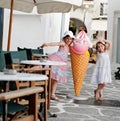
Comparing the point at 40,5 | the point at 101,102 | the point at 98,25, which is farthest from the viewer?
the point at 98,25

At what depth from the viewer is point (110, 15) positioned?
19266 mm

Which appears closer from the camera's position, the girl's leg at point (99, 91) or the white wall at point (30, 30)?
the girl's leg at point (99, 91)

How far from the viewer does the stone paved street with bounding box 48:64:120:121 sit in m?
6.96

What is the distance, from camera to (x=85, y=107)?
796 cm

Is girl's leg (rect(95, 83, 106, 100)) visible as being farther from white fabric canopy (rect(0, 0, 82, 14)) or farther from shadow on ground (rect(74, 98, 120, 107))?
white fabric canopy (rect(0, 0, 82, 14))

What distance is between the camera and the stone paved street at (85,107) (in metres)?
6.96

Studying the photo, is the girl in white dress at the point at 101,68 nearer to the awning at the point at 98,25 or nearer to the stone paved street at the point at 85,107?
the stone paved street at the point at 85,107

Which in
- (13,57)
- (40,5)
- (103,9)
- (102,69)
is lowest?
(102,69)

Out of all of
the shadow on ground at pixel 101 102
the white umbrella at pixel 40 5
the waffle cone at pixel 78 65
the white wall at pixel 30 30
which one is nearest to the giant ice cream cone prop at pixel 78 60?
the waffle cone at pixel 78 65

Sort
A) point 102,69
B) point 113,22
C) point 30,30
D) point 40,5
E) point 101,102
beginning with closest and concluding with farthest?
point 101,102
point 102,69
point 40,5
point 113,22
point 30,30

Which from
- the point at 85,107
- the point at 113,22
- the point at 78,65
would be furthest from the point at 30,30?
the point at 85,107

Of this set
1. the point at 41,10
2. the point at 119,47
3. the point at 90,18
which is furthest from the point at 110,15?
the point at 90,18

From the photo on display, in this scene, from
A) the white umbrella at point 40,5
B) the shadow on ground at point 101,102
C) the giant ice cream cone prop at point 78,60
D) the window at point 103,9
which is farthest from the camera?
the window at point 103,9

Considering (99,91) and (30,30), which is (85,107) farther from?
(30,30)
